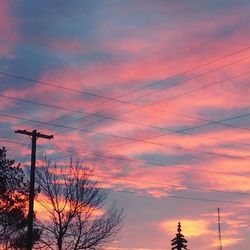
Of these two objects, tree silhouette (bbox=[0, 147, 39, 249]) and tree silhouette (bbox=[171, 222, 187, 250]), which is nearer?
tree silhouette (bbox=[0, 147, 39, 249])

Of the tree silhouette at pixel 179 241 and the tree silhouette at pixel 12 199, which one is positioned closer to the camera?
the tree silhouette at pixel 12 199

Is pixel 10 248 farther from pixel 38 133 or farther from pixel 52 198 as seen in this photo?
pixel 38 133

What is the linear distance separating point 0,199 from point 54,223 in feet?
24.8

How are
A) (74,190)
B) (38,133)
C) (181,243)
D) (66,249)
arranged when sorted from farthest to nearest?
(181,243)
(74,190)
(66,249)
(38,133)

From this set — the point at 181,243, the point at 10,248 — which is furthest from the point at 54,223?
the point at 181,243

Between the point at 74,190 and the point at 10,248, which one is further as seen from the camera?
the point at 10,248

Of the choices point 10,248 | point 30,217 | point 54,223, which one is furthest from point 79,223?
point 10,248

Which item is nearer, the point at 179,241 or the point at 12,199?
the point at 12,199

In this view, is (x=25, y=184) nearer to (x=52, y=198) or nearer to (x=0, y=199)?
(x=0, y=199)

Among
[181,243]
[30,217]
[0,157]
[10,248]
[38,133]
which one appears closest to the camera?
[30,217]

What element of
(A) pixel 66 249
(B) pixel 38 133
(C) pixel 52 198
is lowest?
(A) pixel 66 249

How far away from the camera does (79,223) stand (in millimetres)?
41625

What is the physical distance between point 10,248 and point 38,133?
2245cm

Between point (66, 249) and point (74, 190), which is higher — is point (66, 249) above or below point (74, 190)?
below
